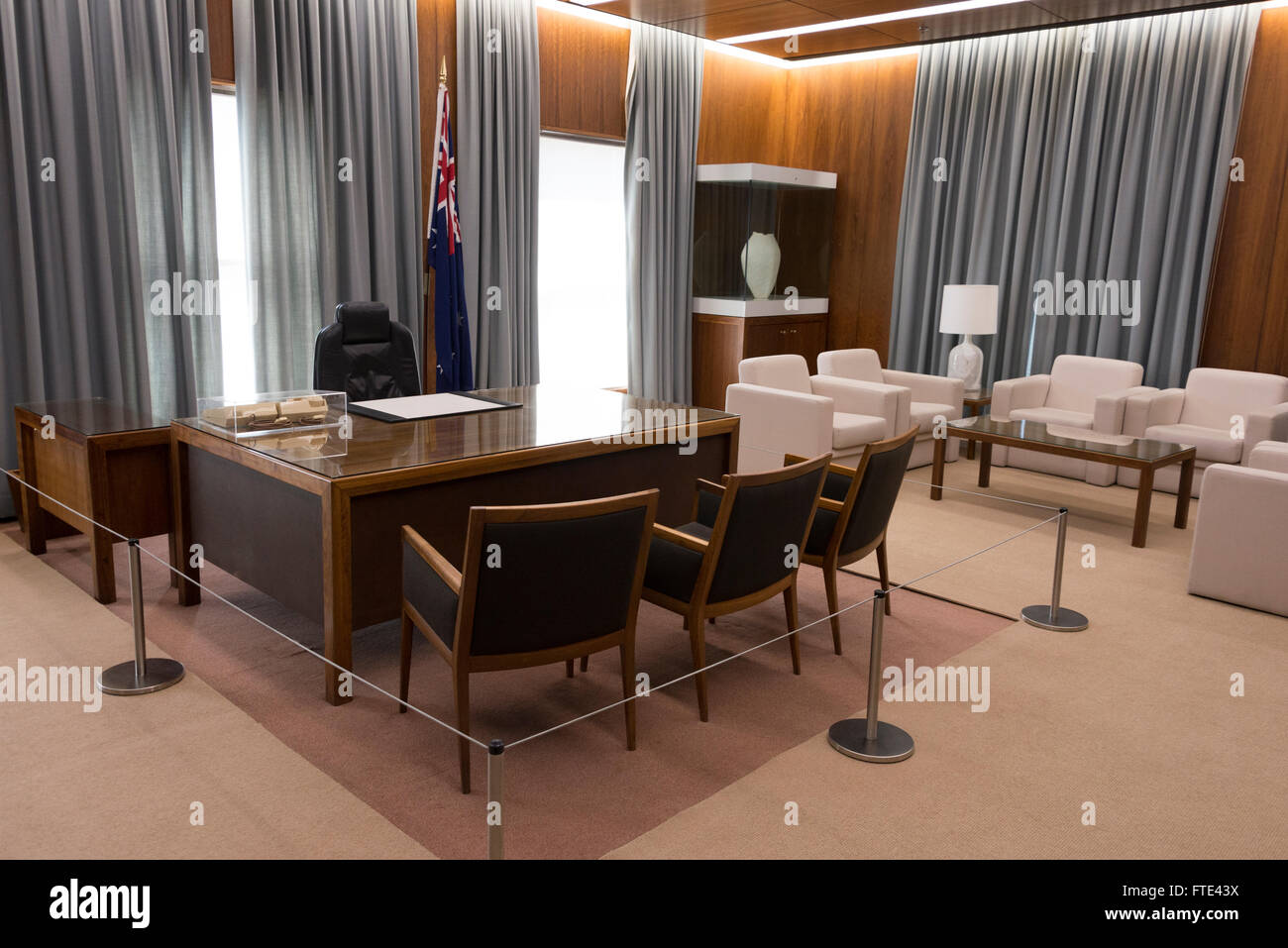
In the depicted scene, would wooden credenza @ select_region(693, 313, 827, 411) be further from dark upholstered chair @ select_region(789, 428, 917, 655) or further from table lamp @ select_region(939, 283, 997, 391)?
dark upholstered chair @ select_region(789, 428, 917, 655)

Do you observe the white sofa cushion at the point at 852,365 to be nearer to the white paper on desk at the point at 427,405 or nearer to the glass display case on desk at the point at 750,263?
the glass display case on desk at the point at 750,263

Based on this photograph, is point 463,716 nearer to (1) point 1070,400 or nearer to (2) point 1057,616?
(2) point 1057,616

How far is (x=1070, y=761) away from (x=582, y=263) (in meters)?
5.73

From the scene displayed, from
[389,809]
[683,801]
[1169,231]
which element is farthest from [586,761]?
[1169,231]

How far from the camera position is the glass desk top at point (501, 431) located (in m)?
3.46

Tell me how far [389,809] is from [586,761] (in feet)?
1.93

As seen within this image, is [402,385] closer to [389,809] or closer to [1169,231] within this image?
[389,809]

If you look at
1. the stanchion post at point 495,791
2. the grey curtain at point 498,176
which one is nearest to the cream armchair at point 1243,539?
the stanchion post at point 495,791

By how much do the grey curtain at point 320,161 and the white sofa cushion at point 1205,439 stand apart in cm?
490

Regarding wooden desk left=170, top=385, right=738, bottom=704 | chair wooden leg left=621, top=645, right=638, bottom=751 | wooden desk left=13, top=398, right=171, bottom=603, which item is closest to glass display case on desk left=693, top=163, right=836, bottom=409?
wooden desk left=170, top=385, right=738, bottom=704

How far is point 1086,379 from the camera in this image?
716cm

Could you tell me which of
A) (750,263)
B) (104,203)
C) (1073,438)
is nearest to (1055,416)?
(1073,438)

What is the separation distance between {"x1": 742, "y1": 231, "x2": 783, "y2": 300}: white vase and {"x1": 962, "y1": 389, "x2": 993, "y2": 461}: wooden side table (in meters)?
1.87

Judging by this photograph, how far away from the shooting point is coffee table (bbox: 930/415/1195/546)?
5.34 metres
